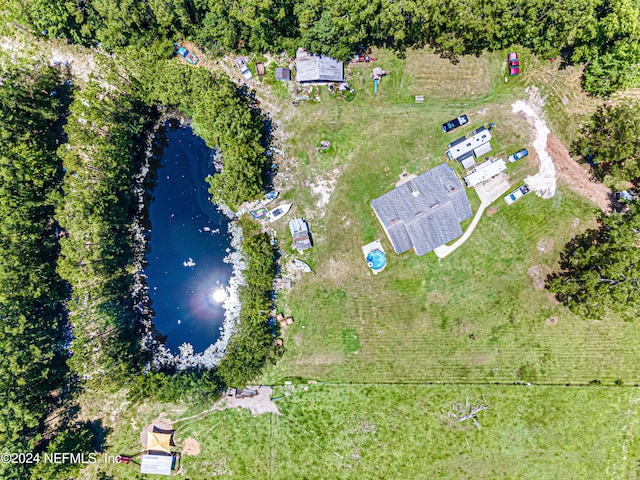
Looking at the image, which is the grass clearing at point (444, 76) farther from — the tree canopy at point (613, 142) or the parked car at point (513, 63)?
the tree canopy at point (613, 142)

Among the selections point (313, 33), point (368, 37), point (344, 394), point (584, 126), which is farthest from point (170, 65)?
Result: point (584, 126)

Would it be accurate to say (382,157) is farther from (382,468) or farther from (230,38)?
(382,468)

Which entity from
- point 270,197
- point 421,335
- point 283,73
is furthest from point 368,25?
point 421,335

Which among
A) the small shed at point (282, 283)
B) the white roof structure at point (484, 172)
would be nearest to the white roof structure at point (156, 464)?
the small shed at point (282, 283)

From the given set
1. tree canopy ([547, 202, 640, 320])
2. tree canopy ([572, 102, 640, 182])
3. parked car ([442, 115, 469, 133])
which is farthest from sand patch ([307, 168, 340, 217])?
tree canopy ([572, 102, 640, 182])

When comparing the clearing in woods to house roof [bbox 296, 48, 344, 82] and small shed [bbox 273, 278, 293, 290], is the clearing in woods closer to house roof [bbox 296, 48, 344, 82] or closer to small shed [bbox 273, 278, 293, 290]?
small shed [bbox 273, 278, 293, 290]

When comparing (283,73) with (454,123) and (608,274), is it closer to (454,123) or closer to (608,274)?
(454,123)

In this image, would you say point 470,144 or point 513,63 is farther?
point 513,63
